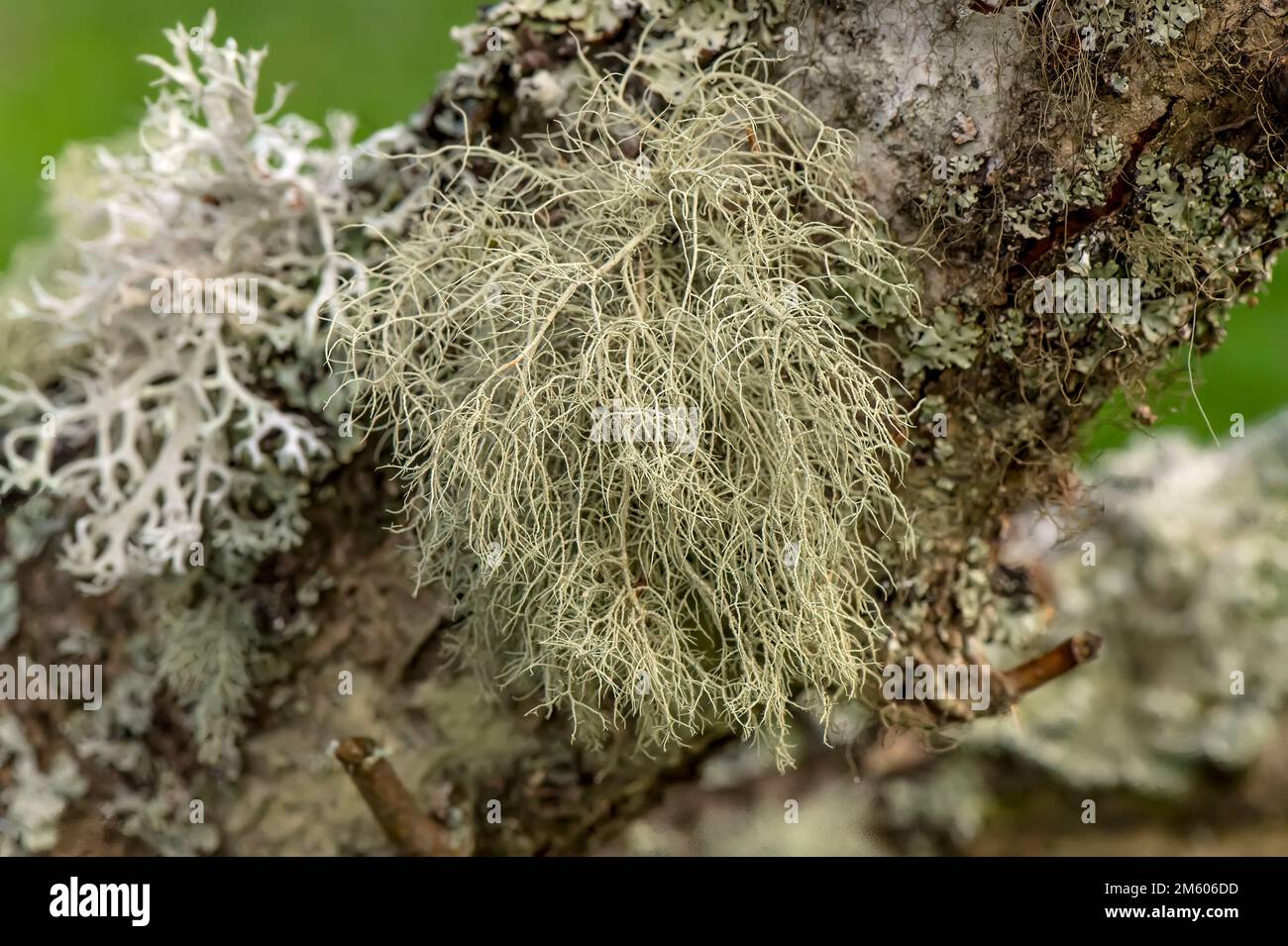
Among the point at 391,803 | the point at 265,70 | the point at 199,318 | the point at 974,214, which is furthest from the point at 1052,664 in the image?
the point at 265,70

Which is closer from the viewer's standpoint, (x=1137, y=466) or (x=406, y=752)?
(x=406, y=752)

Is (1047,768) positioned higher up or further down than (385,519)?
further down

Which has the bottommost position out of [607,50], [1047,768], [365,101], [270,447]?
[1047,768]

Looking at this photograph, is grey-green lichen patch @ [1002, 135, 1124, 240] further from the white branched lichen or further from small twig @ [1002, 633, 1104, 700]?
the white branched lichen

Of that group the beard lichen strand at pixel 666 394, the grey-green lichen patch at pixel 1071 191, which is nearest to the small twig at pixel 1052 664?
the beard lichen strand at pixel 666 394

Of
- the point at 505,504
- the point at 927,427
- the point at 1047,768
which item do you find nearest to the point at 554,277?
the point at 505,504

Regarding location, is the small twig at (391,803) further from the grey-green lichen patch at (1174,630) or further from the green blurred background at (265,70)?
the green blurred background at (265,70)

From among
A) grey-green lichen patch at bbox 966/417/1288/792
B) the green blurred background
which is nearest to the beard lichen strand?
grey-green lichen patch at bbox 966/417/1288/792

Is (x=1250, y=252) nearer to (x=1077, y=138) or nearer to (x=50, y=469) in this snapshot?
(x=1077, y=138)
